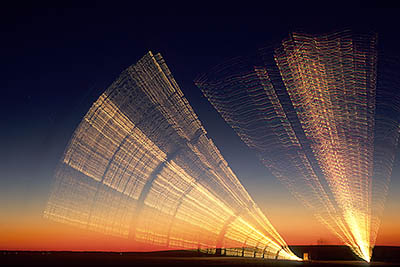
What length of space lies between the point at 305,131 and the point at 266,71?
4174 mm

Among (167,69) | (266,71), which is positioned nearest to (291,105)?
(266,71)

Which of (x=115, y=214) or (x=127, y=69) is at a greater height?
(x=127, y=69)

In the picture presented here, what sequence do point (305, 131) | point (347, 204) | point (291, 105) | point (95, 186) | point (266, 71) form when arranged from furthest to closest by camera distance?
point (347, 204)
point (95, 186)
point (305, 131)
point (291, 105)
point (266, 71)

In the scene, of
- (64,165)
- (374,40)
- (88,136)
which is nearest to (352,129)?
(374,40)

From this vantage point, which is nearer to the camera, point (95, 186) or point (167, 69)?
point (167, 69)

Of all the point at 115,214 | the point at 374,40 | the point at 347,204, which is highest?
the point at 374,40

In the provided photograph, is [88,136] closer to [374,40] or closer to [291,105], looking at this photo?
[291,105]

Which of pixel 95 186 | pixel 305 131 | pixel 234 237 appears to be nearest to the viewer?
pixel 305 131

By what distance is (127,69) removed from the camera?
17.7 m

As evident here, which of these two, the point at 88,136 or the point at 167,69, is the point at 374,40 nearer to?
the point at 167,69

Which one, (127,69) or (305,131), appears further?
(305,131)

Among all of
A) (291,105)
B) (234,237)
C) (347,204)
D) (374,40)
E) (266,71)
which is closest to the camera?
(374,40)

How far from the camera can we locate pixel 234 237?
3191 centimetres

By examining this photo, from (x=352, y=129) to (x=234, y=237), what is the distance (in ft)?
50.4
